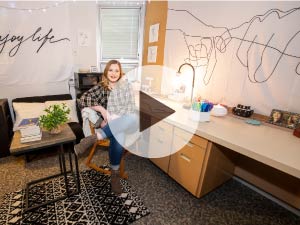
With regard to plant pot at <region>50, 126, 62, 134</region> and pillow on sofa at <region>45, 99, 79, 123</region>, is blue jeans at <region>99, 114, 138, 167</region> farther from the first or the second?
pillow on sofa at <region>45, 99, 79, 123</region>

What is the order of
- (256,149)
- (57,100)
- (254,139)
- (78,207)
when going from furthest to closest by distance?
(57,100) → (78,207) → (254,139) → (256,149)

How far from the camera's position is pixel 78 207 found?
159cm

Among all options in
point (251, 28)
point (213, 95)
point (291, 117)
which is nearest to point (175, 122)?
point (213, 95)

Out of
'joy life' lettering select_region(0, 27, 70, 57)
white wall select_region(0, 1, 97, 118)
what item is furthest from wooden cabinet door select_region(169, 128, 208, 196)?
'joy life' lettering select_region(0, 27, 70, 57)

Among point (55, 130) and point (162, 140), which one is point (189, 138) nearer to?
point (162, 140)

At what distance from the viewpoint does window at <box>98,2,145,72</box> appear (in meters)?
2.90

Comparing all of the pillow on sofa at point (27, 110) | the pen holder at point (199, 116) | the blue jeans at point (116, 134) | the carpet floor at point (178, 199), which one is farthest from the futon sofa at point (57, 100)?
the pen holder at point (199, 116)

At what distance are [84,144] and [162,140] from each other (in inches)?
31.3

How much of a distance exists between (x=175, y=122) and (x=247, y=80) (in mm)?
833

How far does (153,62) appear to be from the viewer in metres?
2.86

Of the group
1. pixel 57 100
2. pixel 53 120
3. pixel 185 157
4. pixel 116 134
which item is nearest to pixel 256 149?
pixel 185 157

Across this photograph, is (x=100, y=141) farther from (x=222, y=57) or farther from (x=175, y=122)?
(x=222, y=57)

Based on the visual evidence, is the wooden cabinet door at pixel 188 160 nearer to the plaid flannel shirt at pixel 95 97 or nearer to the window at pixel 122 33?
the plaid flannel shirt at pixel 95 97

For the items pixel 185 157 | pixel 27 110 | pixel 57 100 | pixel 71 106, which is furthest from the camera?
pixel 57 100
